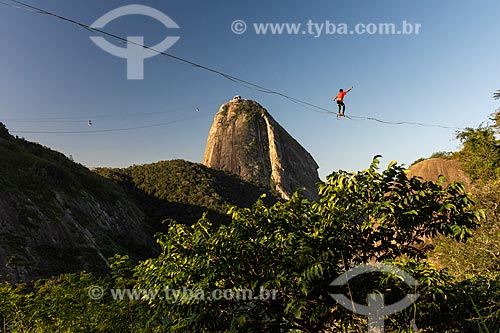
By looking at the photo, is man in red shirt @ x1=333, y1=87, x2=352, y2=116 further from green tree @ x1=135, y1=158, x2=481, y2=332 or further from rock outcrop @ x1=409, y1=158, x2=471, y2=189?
rock outcrop @ x1=409, y1=158, x2=471, y2=189

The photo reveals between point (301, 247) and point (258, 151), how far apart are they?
14001cm

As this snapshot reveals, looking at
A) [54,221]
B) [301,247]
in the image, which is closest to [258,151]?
[54,221]

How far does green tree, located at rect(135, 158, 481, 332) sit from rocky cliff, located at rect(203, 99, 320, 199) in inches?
4728

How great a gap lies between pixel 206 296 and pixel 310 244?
7.21 feet

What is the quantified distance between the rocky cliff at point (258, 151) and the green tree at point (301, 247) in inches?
4728

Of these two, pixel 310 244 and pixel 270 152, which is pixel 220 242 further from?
pixel 270 152

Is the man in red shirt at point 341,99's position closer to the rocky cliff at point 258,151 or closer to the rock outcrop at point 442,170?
the rock outcrop at point 442,170

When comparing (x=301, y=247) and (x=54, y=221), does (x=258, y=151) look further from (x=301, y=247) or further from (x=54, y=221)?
(x=301, y=247)

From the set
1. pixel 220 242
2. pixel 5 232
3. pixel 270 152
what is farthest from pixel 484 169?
pixel 270 152

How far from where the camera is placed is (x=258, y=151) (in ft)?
477

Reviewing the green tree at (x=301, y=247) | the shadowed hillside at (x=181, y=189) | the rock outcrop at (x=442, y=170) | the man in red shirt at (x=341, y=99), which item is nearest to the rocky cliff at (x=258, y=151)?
the shadowed hillside at (x=181, y=189)

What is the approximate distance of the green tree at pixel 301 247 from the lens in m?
5.65

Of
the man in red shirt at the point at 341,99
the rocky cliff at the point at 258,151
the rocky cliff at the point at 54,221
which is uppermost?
the rocky cliff at the point at 258,151

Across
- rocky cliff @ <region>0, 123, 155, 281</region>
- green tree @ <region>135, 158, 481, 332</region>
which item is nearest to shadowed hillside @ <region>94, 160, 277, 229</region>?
rocky cliff @ <region>0, 123, 155, 281</region>
